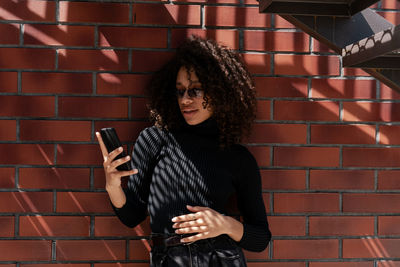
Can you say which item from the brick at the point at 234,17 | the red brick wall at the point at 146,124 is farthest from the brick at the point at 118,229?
the brick at the point at 234,17

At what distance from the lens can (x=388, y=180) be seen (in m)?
2.28

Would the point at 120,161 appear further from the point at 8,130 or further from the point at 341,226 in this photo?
the point at 341,226

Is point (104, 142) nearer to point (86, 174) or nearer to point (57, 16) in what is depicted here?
point (86, 174)

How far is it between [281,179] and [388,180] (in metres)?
0.59

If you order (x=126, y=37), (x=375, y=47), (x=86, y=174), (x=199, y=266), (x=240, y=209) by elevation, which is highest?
(x=126, y=37)

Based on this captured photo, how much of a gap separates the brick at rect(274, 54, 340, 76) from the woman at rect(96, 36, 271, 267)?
0.84ft

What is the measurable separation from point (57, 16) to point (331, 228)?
181 cm

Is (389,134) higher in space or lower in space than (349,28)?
lower

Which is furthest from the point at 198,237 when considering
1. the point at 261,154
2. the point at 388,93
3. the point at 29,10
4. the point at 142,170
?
the point at 29,10

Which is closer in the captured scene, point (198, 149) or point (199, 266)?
point (199, 266)

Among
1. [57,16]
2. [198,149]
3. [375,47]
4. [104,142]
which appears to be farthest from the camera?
[57,16]

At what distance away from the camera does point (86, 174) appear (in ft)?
7.11

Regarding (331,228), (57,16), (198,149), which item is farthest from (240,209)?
(57,16)

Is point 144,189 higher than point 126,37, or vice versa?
point 126,37
